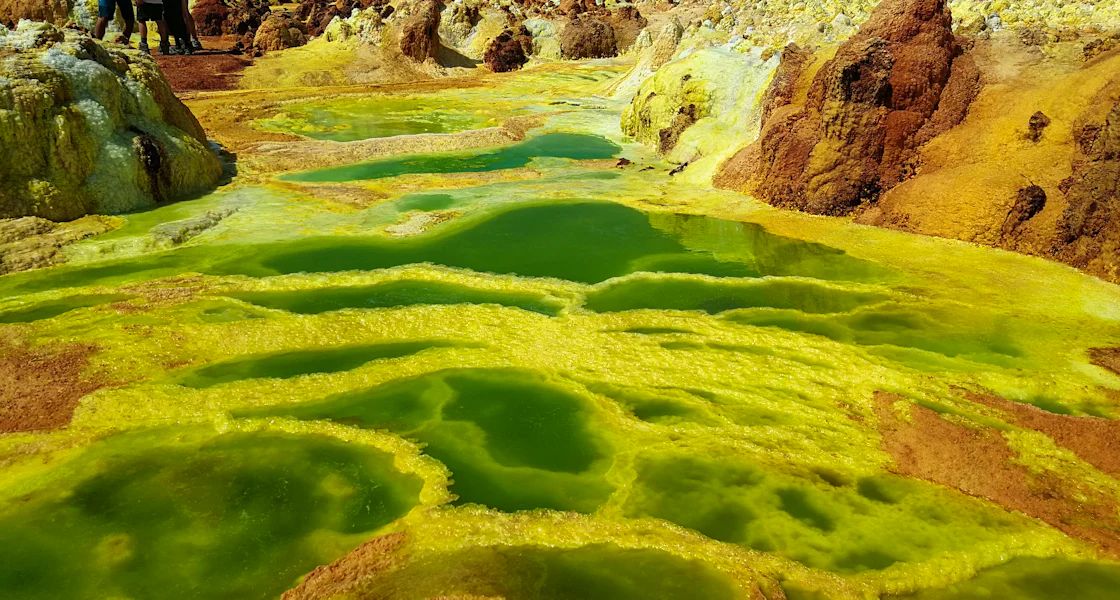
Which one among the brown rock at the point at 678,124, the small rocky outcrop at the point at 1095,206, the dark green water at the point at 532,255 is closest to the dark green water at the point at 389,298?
the dark green water at the point at 532,255

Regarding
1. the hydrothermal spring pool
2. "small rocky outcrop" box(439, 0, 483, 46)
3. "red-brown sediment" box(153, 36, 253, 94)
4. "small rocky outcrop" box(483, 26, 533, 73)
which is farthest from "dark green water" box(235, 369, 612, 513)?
"small rocky outcrop" box(439, 0, 483, 46)

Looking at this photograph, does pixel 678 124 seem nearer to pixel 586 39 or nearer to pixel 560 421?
pixel 560 421

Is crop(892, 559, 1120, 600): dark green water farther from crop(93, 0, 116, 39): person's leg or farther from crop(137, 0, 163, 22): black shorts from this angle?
crop(137, 0, 163, 22): black shorts

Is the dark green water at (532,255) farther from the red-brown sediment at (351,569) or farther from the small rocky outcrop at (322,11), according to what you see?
the small rocky outcrop at (322,11)

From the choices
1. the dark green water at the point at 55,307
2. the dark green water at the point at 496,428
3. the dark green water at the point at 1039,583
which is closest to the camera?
the dark green water at the point at 1039,583

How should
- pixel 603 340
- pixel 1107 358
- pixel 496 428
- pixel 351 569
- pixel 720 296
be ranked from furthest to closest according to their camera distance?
pixel 720 296, pixel 603 340, pixel 1107 358, pixel 496 428, pixel 351 569

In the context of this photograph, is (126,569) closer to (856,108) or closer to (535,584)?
(535,584)

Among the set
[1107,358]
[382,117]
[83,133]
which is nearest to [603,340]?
[1107,358]

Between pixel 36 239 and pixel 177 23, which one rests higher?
pixel 177 23
